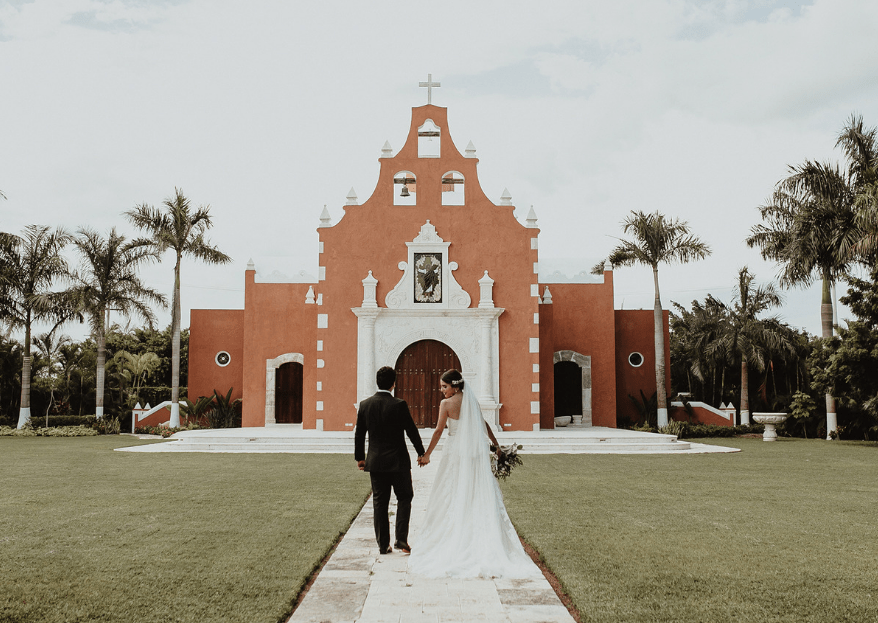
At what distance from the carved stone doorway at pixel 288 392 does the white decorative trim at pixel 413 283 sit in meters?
4.94

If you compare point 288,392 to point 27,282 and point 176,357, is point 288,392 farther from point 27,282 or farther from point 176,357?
point 27,282

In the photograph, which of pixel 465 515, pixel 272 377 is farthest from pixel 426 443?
pixel 465 515

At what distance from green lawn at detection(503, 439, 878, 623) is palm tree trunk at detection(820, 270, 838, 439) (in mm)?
9721

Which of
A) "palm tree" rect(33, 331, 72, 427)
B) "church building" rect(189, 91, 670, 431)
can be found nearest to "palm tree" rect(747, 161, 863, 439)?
"church building" rect(189, 91, 670, 431)

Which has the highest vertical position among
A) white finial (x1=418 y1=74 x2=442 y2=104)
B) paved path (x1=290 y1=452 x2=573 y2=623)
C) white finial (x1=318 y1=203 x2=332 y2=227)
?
white finial (x1=418 y1=74 x2=442 y2=104)

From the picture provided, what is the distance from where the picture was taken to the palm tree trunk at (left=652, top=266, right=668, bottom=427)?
22.1m

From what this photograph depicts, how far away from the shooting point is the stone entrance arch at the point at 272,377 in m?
22.0

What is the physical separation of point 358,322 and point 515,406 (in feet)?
15.5

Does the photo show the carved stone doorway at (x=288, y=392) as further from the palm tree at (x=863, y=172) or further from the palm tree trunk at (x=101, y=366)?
the palm tree at (x=863, y=172)

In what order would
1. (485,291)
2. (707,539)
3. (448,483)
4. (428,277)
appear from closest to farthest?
(448,483) → (707,539) → (485,291) → (428,277)

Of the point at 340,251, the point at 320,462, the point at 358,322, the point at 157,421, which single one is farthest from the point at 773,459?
the point at 157,421

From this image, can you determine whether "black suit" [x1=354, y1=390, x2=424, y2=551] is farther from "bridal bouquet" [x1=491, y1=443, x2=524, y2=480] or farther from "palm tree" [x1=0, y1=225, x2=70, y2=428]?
"palm tree" [x1=0, y1=225, x2=70, y2=428]

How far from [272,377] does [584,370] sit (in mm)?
9398

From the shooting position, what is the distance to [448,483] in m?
6.21
